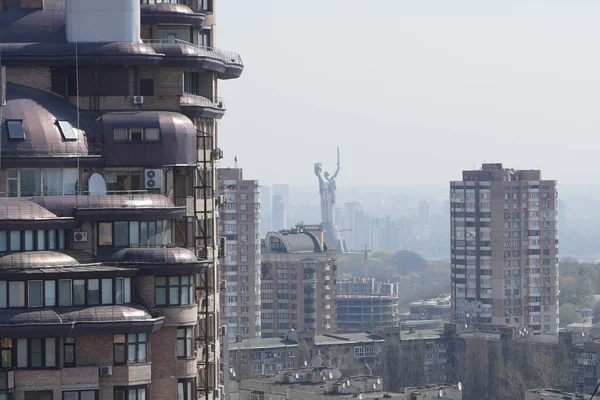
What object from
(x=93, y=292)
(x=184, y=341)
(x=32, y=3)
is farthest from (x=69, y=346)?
(x=32, y=3)

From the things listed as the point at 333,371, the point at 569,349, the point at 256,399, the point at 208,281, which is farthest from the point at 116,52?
the point at 569,349

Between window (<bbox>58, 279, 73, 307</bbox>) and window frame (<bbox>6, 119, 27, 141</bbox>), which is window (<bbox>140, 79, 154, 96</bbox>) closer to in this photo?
window frame (<bbox>6, 119, 27, 141</bbox>)

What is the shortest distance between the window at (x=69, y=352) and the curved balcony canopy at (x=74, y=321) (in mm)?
456

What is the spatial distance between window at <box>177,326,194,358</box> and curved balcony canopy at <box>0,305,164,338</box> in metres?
2.09

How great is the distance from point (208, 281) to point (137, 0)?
893 centimetres

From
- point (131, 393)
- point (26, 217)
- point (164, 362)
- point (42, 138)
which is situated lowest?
point (131, 393)

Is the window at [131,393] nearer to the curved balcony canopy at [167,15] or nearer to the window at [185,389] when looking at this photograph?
the window at [185,389]

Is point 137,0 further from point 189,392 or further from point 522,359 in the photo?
point 522,359

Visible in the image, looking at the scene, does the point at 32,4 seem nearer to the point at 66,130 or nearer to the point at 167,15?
the point at 167,15

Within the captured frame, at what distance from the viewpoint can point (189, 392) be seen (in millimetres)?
60594

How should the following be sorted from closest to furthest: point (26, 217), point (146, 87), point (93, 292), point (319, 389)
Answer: point (26, 217)
point (93, 292)
point (146, 87)
point (319, 389)

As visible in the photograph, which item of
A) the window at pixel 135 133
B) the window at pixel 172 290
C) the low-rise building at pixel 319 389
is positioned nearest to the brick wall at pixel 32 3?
the window at pixel 135 133

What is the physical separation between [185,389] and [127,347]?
3.45 meters

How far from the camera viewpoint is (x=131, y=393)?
57.8m
